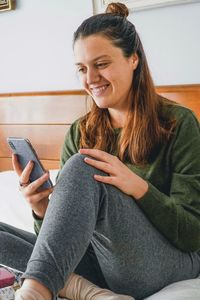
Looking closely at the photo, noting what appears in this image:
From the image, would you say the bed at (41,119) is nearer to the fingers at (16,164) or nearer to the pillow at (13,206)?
the pillow at (13,206)

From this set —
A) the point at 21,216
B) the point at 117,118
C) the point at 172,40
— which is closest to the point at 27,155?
the point at 117,118

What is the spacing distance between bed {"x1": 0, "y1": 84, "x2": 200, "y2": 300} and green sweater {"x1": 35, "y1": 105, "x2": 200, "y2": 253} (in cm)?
64

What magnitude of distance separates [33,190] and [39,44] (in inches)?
49.2

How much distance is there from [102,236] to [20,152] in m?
0.28

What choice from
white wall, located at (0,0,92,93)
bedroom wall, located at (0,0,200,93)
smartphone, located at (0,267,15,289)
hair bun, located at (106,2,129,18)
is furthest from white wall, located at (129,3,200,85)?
smartphone, located at (0,267,15,289)

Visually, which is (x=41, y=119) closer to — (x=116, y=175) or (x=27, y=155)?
(x=27, y=155)

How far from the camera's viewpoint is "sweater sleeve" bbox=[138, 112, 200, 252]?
3.13 feet

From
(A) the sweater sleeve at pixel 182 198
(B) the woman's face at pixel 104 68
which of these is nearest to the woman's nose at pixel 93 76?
(B) the woman's face at pixel 104 68

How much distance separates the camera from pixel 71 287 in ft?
3.12

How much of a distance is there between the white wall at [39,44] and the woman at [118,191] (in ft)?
2.75

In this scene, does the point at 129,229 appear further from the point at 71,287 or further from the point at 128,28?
the point at 128,28

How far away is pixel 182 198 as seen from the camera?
1.02 meters

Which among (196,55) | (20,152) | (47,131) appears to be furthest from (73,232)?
(47,131)

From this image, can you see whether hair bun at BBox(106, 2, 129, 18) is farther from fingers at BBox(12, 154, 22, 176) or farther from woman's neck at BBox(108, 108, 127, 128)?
fingers at BBox(12, 154, 22, 176)
